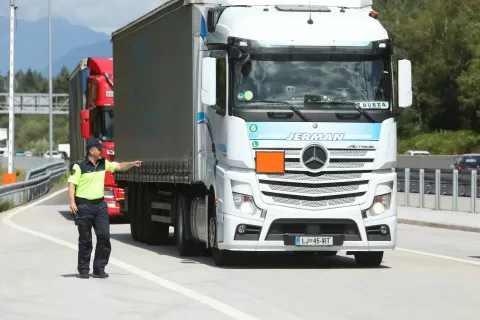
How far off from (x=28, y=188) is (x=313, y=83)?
2748 cm

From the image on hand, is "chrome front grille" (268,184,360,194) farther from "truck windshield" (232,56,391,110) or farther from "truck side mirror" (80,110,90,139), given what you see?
"truck side mirror" (80,110,90,139)

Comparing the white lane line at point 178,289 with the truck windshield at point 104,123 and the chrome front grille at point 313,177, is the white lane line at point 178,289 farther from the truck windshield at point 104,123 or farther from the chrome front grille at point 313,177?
the truck windshield at point 104,123

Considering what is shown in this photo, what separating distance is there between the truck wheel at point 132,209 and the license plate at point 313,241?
23.0 ft

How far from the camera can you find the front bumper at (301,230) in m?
16.4

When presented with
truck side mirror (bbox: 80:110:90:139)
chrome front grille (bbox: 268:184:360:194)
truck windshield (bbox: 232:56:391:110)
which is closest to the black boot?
chrome front grille (bbox: 268:184:360:194)

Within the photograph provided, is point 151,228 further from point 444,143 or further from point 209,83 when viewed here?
point 444,143

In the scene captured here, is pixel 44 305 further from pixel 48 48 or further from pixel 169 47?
pixel 48 48

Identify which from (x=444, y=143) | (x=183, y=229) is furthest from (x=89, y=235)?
(x=444, y=143)

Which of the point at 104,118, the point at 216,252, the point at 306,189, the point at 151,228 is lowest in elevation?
the point at 151,228

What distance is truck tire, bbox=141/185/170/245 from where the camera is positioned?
2191 centimetres

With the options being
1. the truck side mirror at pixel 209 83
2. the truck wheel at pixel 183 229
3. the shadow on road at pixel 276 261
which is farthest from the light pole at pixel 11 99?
the truck side mirror at pixel 209 83

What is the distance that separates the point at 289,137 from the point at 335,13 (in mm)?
1998

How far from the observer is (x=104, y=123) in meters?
28.3

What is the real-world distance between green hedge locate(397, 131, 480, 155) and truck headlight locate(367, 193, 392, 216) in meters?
69.8
